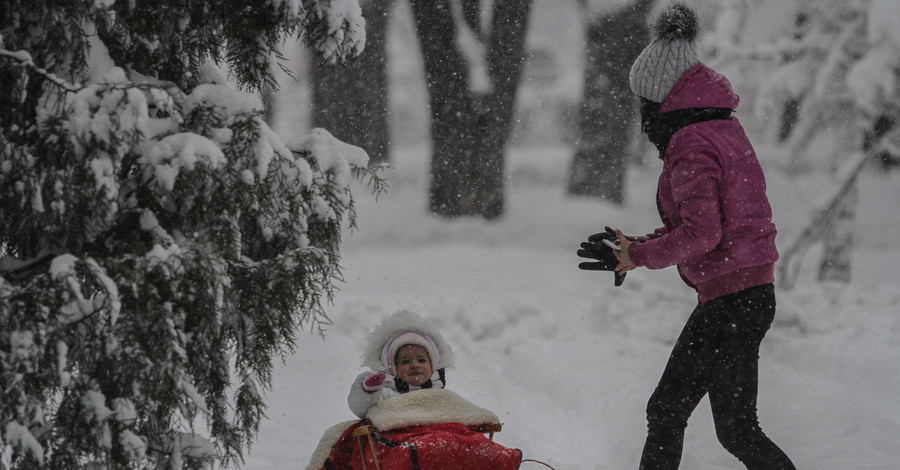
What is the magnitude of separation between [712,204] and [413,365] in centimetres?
166

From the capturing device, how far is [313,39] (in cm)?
317

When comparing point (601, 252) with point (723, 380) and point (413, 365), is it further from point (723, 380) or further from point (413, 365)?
point (413, 365)

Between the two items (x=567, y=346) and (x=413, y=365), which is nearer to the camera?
(x=413, y=365)

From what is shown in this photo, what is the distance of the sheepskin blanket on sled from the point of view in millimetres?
3521

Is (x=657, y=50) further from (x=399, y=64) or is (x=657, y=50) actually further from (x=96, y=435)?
(x=399, y=64)

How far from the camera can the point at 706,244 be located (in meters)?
3.10

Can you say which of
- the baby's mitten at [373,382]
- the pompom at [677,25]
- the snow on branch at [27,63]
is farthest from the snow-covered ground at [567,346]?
the snow on branch at [27,63]

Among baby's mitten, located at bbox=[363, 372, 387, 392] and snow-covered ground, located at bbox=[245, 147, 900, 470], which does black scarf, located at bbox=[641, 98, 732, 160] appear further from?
snow-covered ground, located at bbox=[245, 147, 900, 470]

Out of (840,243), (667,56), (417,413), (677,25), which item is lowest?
(417,413)

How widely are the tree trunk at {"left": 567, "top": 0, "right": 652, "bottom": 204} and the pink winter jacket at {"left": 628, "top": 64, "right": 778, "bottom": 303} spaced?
37.6ft

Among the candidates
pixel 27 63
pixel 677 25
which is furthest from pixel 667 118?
pixel 27 63

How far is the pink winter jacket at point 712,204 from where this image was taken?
310 centimetres

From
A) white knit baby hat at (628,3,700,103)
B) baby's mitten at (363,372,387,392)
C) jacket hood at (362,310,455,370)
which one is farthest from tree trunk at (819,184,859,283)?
baby's mitten at (363,372,387,392)

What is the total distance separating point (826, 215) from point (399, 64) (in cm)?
2757
